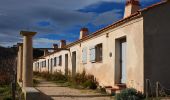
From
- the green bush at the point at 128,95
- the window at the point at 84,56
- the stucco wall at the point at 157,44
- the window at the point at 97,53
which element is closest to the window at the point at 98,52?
the window at the point at 97,53

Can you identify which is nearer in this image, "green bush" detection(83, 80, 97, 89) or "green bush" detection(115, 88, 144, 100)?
"green bush" detection(115, 88, 144, 100)

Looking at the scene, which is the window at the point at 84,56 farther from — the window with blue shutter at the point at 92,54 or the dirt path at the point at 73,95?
the dirt path at the point at 73,95

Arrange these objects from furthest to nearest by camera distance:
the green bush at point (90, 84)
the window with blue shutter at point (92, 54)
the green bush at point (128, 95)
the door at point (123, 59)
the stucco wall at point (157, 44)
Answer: the window with blue shutter at point (92, 54) < the green bush at point (90, 84) < the door at point (123, 59) < the stucco wall at point (157, 44) < the green bush at point (128, 95)

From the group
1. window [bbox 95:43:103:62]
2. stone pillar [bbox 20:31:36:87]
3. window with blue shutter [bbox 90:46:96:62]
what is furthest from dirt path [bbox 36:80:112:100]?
window with blue shutter [bbox 90:46:96:62]

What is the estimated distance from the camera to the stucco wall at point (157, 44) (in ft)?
42.2

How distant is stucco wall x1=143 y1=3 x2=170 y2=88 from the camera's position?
12.9 meters

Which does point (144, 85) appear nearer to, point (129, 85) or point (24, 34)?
point (129, 85)

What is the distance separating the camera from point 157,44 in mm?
13109

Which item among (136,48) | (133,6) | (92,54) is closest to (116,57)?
(136,48)

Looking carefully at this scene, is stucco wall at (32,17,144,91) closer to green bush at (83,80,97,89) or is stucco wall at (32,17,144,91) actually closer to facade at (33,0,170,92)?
facade at (33,0,170,92)

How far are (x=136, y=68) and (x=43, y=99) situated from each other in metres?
4.85

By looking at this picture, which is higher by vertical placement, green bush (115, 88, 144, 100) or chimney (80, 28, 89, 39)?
chimney (80, 28, 89, 39)

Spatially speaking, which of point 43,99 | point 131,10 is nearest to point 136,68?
point 131,10

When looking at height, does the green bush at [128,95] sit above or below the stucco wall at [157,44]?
below
